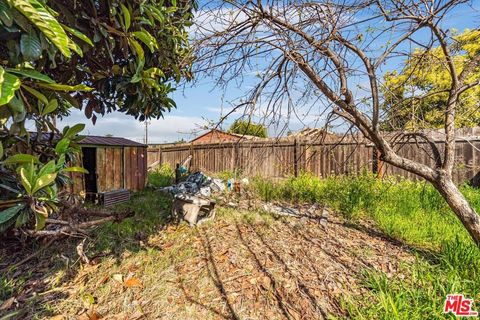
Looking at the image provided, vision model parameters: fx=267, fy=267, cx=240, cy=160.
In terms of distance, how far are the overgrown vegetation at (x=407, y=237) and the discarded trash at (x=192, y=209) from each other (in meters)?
1.67

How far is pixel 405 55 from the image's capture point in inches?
103

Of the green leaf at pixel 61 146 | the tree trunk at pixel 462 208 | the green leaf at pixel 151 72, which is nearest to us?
the green leaf at pixel 61 146

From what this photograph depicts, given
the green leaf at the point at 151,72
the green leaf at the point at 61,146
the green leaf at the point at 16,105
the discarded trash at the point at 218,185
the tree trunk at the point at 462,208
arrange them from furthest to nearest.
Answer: the discarded trash at the point at 218,185, the tree trunk at the point at 462,208, the green leaf at the point at 151,72, the green leaf at the point at 61,146, the green leaf at the point at 16,105

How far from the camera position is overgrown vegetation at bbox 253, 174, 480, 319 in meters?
2.04

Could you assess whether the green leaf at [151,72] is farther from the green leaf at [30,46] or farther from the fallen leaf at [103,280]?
the fallen leaf at [103,280]

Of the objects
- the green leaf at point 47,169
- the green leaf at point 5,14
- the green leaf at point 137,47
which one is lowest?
the green leaf at point 47,169

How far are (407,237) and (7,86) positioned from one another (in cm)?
381

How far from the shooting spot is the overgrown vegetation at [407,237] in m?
2.04

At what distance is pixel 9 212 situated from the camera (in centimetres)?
134

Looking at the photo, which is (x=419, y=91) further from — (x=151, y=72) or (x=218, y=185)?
(x=218, y=185)

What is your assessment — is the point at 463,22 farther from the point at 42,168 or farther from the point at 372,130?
the point at 42,168

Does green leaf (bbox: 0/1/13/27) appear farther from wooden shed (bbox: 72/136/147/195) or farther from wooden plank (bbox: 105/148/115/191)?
Result: wooden plank (bbox: 105/148/115/191)

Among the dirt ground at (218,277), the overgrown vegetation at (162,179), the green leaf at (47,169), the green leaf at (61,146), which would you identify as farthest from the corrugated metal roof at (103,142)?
the green leaf at (47,169)

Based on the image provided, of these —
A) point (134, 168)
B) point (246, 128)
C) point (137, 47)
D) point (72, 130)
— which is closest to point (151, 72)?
point (137, 47)
